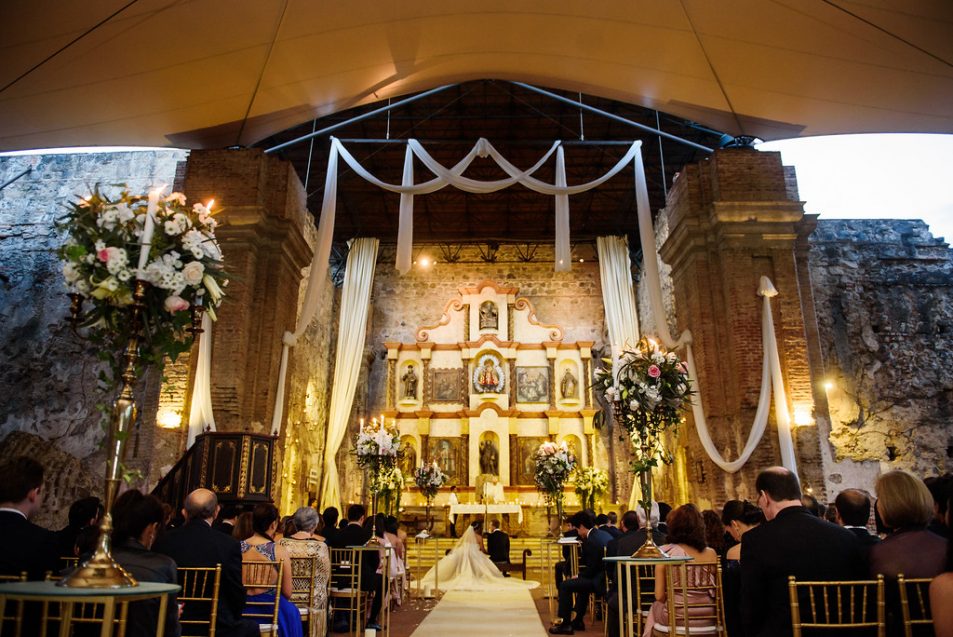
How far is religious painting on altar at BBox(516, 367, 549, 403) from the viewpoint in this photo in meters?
19.5

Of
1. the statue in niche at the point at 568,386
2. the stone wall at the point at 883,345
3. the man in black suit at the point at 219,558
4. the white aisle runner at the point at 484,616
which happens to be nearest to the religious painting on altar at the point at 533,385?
the statue in niche at the point at 568,386

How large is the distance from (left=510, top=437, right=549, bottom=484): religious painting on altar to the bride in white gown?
22.0 ft

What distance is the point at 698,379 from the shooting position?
968cm

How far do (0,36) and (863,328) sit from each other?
46.2 feet

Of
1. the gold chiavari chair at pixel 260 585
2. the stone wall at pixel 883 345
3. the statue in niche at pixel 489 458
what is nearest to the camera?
the gold chiavari chair at pixel 260 585

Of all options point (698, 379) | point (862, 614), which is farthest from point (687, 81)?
point (862, 614)

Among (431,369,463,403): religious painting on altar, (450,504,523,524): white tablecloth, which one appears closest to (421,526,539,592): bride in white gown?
(450,504,523,524): white tablecloth

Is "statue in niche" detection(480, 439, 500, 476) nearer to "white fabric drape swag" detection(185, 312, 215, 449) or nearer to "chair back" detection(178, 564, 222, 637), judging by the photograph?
"white fabric drape swag" detection(185, 312, 215, 449)

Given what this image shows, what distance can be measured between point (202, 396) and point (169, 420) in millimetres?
776

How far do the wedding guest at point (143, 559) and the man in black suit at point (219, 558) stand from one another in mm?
486

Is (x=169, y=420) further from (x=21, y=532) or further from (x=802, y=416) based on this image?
(x=802, y=416)

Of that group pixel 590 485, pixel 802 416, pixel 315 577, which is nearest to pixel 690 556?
pixel 315 577

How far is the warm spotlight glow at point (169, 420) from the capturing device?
9.21m

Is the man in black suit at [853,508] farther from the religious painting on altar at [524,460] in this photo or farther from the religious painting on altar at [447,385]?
the religious painting on altar at [447,385]
